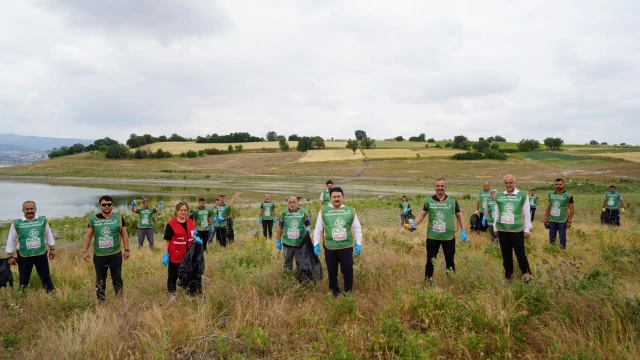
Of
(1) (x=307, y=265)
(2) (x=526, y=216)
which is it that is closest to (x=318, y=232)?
(1) (x=307, y=265)

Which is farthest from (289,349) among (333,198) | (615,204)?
(615,204)

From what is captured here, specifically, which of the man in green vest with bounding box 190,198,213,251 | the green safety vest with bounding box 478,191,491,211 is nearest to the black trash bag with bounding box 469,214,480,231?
the green safety vest with bounding box 478,191,491,211

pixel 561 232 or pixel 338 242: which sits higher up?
pixel 338 242

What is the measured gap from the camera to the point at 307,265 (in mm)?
6656

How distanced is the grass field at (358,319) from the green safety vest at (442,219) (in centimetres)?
60

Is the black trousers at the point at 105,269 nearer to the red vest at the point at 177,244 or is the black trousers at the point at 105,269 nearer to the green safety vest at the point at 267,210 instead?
the red vest at the point at 177,244

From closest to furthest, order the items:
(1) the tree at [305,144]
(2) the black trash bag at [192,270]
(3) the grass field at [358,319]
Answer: (3) the grass field at [358,319]
(2) the black trash bag at [192,270]
(1) the tree at [305,144]

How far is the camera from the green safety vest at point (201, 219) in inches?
446

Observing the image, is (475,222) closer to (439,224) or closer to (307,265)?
(439,224)

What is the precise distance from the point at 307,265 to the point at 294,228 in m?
1.09

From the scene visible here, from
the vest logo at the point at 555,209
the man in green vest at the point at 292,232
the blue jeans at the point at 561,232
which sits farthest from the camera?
the vest logo at the point at 555,209

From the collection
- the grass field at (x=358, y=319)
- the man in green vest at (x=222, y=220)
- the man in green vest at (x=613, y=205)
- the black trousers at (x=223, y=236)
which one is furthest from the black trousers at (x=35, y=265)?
the man in green vest at (x=613, y=205)

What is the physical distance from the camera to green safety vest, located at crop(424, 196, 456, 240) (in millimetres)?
6324

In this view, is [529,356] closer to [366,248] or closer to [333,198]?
[333,198]
